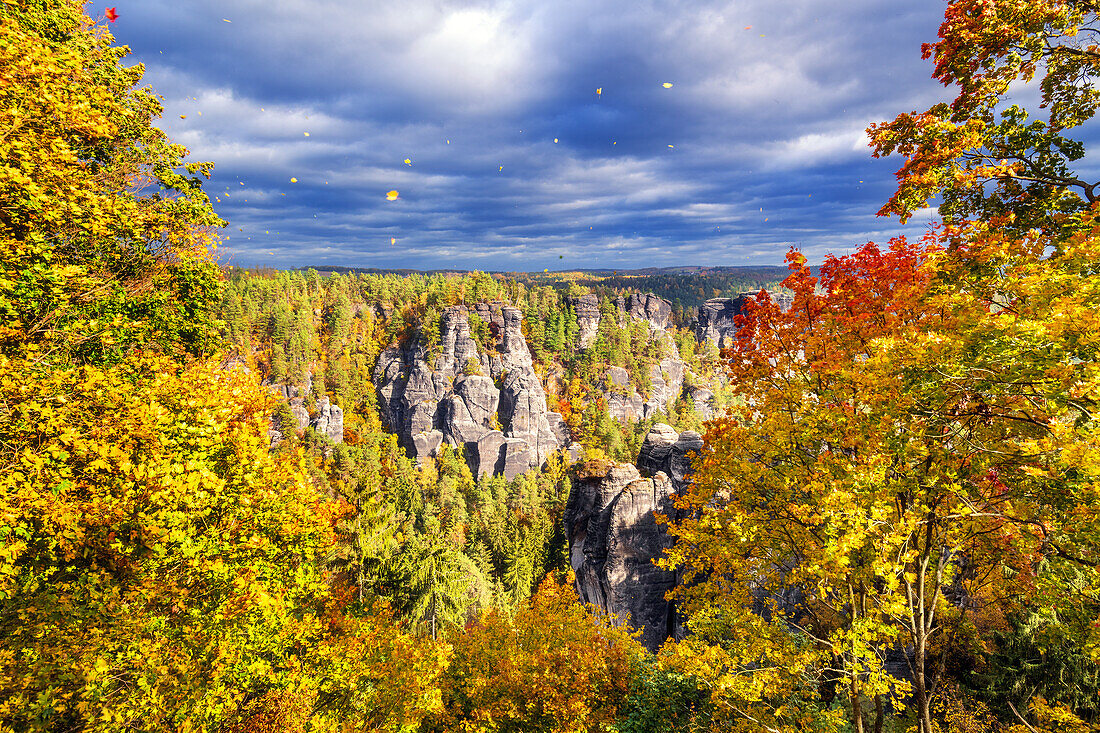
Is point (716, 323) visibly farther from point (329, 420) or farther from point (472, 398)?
point (329, 420)

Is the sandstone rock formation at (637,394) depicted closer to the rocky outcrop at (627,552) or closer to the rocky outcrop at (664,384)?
the rocky outcrop at (664,384)

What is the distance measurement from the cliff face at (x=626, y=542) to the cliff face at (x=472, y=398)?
49850 mm

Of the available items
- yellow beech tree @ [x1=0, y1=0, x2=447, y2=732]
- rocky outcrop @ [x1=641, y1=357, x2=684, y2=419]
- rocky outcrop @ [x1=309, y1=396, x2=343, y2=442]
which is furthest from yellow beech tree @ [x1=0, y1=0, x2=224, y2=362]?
rocky outcrop @ [x1=641, y1=357, x2=684, y2=419]

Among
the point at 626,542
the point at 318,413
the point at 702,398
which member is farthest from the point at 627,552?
the point at 702,398

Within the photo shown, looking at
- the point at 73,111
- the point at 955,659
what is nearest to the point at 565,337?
the point at 955,659

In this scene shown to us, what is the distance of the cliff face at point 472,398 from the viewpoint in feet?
262

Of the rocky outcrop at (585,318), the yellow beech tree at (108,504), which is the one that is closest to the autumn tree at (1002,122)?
the yellow beech tree at (108,504)

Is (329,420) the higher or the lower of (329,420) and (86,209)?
the lower

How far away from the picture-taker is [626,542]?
2731 cm

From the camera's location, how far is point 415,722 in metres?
11.1

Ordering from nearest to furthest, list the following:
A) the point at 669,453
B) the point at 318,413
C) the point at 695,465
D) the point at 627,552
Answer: the point at 695,465 < the point at 627,552 < the point at 669,453 < the point at 318,413

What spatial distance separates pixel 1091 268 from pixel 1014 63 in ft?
13.9

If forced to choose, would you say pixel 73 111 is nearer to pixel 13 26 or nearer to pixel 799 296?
pixel 13 26

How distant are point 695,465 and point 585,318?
3797 inches
